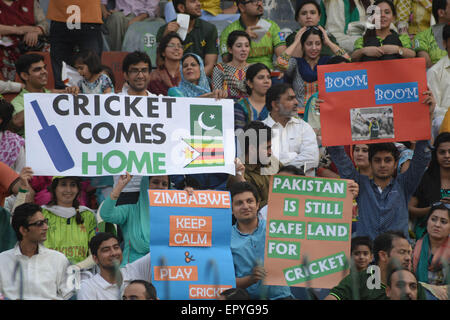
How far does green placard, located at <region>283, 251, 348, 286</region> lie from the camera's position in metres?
7.52

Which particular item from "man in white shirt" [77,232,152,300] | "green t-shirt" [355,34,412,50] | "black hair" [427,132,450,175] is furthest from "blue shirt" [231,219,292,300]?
"green t-shirt" [355,34,412,50]

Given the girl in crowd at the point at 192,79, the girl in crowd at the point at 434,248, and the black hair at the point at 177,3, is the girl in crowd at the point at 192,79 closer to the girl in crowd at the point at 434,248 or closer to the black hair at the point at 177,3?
the black hair at the point at 177,3

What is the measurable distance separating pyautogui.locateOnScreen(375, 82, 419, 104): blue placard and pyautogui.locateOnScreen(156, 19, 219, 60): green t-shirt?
8.65ft

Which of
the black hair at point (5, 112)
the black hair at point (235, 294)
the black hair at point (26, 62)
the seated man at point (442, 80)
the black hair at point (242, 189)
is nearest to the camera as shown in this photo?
the black hair at point (235, 294)

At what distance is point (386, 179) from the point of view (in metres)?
8.16

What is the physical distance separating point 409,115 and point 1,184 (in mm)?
3535

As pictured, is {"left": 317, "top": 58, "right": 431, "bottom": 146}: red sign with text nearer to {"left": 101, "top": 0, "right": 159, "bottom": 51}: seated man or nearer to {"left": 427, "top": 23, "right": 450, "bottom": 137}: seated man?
{"left": 427, "top": 23, "right": 450, "bottom": 137}: seated man

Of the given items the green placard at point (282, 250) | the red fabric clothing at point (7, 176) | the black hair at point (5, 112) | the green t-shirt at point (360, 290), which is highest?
the black hair at point (5, 112)

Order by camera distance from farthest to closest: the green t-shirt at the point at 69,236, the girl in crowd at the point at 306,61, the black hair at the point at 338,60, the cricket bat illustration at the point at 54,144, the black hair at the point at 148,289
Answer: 1. the girl in crowd at the point at 306,61
2. the black hair at the point at 338,60
3. the green t-shirt at the point at 69,236
4. the cricket bat illustration at the point at 54,144
5. the black hair at the point at 148,289

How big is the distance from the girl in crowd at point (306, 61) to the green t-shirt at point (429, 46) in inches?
45.2

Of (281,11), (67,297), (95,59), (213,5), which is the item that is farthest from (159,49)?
(67,297)

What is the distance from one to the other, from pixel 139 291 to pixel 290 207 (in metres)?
1.51

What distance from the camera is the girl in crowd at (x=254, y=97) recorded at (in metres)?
9.07

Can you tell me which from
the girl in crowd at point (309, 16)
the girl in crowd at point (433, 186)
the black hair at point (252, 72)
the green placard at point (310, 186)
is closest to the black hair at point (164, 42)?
the black hair at point (252, 72)
